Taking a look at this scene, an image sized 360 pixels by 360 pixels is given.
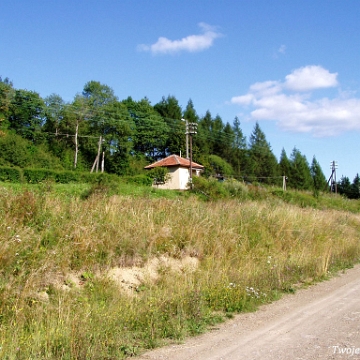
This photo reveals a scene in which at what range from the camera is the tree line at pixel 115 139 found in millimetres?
64750

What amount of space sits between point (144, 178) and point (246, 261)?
33401 millimetres

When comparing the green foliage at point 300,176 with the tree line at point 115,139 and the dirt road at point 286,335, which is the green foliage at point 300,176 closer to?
the tree line at point 115,139

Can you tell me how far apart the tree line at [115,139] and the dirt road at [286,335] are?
5279 cm

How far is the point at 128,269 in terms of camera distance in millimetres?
8383

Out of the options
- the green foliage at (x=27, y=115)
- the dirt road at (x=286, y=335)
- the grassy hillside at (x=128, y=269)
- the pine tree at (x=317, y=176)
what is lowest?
the dirt road at (x=286, y=335)

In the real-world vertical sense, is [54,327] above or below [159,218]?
below

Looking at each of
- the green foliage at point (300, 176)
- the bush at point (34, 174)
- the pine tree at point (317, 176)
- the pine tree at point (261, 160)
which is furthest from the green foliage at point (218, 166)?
the bush at point (34, 174)

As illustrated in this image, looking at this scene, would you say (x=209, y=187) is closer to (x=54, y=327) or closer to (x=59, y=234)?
(x=59, y=234)

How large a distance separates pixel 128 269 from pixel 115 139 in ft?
209

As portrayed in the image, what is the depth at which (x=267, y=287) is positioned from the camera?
8.52m

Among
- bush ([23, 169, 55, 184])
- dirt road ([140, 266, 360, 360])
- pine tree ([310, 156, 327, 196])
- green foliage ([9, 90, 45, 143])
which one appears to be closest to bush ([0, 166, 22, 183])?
bush ([23, 169, 55, 184])

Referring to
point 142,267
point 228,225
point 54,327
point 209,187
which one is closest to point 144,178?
point 209,187

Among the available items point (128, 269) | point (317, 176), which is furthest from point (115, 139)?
point (128, 269)

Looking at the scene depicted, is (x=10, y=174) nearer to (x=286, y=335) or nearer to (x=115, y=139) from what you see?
(x=286, y=335)
